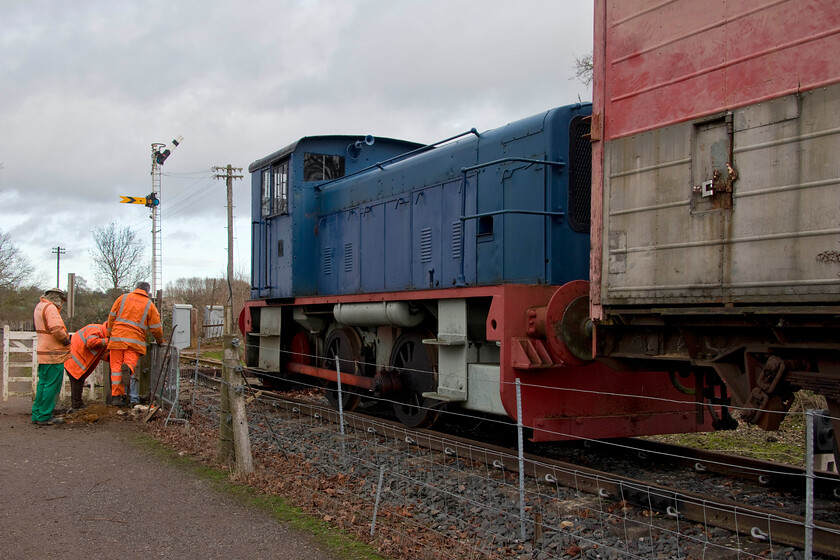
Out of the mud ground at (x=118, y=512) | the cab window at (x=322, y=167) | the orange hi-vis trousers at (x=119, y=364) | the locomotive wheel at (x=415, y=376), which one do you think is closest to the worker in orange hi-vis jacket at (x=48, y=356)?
the orange hi-vis trousers at (x=119, y=364)

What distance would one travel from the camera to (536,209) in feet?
22.9

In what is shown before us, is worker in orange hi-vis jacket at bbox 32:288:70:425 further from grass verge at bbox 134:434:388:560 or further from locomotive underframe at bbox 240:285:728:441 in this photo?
locomotive underframe at bbox 240:285:728:441

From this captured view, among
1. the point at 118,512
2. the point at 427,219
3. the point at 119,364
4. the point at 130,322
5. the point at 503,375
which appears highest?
the point at 427,219

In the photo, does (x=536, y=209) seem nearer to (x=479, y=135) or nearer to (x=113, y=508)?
(x=479, y=135)

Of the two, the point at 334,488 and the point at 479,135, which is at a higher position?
the point at 479,135

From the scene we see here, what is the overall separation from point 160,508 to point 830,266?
198 inches

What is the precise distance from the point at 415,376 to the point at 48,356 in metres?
5.12

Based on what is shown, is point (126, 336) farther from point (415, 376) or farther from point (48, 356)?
point (415, 376)

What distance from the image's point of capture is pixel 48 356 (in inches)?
370

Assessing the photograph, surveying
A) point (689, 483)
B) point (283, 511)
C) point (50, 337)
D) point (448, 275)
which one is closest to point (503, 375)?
point (689, 483)

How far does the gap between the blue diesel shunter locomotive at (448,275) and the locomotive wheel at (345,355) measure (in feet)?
0.10

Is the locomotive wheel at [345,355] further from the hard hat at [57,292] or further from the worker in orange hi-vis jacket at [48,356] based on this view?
the hard hat at [57,292]

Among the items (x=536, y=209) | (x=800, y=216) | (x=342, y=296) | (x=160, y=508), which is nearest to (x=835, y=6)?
(x=800, y=216)

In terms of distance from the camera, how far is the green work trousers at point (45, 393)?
923 centimetres
